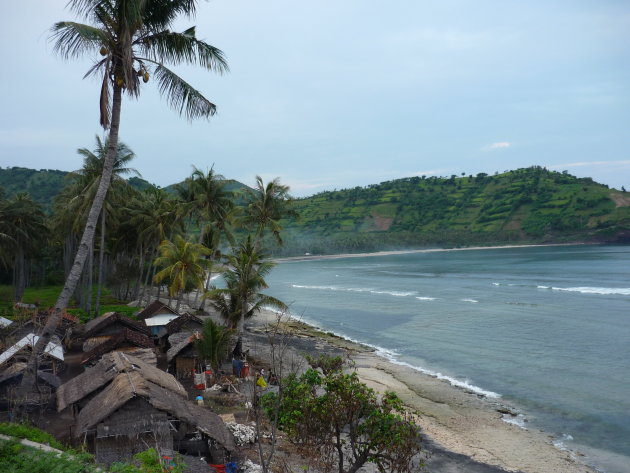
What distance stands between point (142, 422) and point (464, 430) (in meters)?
11.5

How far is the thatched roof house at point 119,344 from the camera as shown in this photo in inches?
820

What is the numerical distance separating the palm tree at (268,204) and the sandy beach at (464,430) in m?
8.70

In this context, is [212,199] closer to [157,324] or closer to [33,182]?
[157,324]

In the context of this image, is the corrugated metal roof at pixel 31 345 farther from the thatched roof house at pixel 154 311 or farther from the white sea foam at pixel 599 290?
the white sea foam at pixel 599 290

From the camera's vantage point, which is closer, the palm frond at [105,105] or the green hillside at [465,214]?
the palm frond at [105,105]

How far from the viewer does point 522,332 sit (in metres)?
34.8

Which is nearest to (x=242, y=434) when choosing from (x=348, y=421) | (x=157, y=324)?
(x=348, y=421)

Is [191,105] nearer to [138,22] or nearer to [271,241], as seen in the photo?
[138,22]

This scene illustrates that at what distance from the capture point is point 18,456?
29.4 ft

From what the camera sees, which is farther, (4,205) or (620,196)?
(620,196)

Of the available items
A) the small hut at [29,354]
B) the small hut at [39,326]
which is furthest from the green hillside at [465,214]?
the small hut at [29,354]

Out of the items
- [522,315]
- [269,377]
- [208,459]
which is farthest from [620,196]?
[208,459]

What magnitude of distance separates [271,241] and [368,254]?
93.4 ft

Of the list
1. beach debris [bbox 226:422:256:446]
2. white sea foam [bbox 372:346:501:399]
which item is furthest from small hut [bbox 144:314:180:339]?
beach debris [bbox 226:422:256:446]
